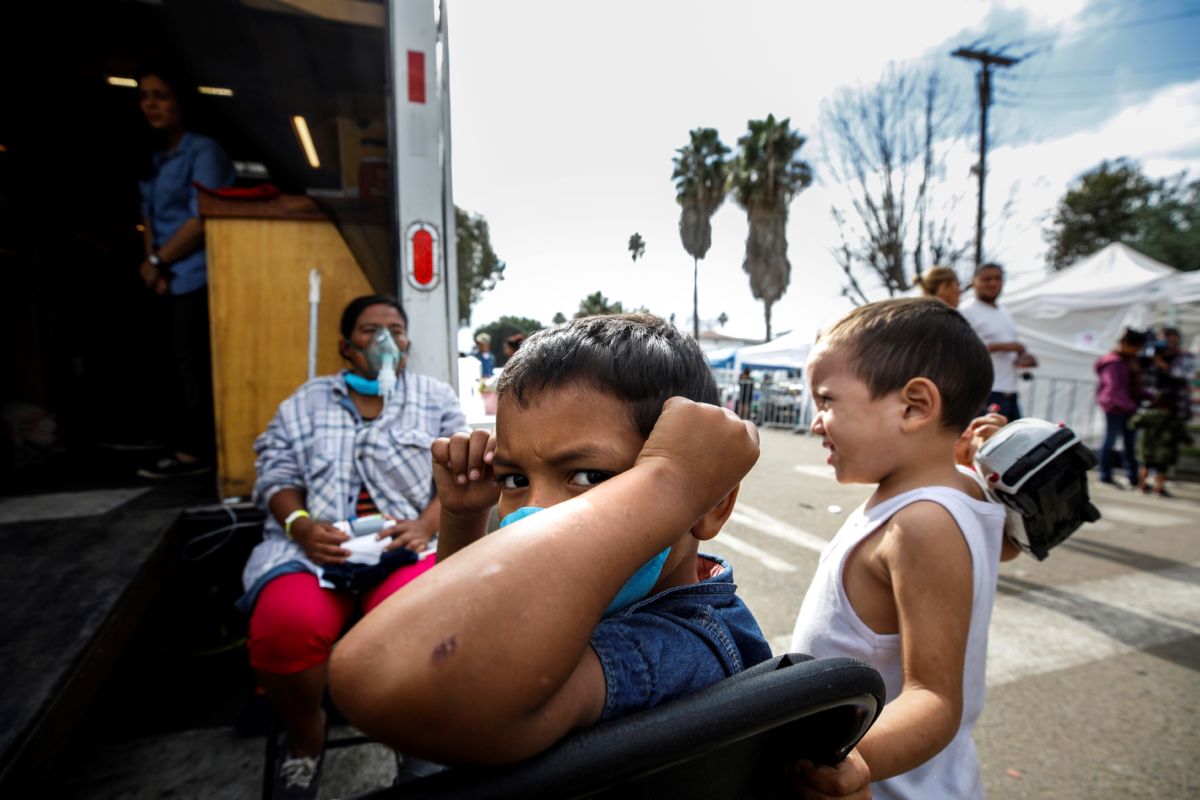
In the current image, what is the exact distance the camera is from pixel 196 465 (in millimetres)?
3473

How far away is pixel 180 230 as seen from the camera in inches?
116

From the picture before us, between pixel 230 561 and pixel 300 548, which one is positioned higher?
pixel 300 548

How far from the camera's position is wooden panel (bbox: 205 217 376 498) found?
2.73m

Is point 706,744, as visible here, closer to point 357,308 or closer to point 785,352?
point 357,308

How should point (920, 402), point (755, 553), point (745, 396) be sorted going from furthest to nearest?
1. point (745, 396)
2. point (755, 553)
3. point (920, 402)

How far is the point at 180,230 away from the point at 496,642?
3437mm

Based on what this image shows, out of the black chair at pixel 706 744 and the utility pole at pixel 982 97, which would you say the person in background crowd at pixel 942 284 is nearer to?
the black chair at pixel 706 744

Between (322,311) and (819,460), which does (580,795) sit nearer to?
(322,311)

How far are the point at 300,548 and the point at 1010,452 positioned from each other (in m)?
2.13

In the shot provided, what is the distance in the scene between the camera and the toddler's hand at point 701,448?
0.61m

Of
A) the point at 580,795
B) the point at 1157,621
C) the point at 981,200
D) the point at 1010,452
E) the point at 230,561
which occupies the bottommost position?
the point at 1157,621

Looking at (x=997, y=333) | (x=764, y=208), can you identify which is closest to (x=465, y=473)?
(x=764, y=208)

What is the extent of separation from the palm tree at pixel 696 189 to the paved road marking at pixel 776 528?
3142 millimetres

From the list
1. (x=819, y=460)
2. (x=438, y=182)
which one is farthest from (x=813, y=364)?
(x=819, y=460)
